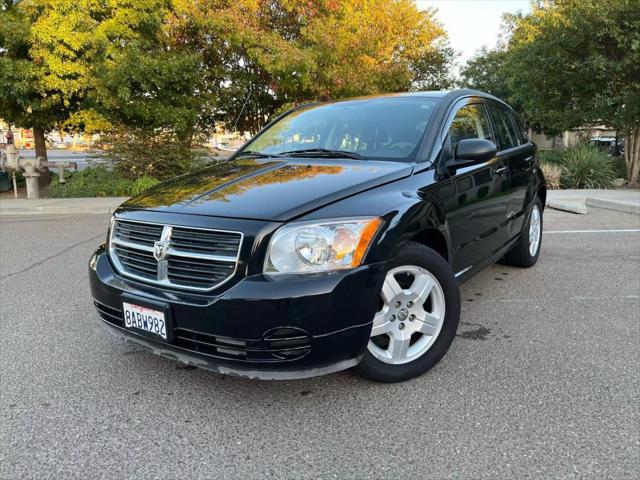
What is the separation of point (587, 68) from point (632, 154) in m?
3.32

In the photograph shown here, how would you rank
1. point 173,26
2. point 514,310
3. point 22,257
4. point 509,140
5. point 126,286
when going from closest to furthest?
point 126,286, point 514,310, point 509,140, point 22,257, point 173,26

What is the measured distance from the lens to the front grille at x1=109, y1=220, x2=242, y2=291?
2.44m

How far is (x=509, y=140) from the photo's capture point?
4.65 metres

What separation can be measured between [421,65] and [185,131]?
15.7 meters

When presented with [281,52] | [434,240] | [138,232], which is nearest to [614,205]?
[281,52]

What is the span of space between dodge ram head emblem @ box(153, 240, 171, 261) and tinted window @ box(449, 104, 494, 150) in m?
1.97

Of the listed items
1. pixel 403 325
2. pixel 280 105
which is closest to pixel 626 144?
pixel 280 105

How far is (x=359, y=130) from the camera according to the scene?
12.1 ft

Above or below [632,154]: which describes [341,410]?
below

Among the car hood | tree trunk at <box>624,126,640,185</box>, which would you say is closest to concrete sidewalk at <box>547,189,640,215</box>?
tree trunk at <box>624,126,640,185</box>

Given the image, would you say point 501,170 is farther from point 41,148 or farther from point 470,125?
point 41,148

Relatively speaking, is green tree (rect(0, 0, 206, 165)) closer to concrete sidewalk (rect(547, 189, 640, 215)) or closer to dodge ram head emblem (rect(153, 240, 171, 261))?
concrete sidewalk (rect(547, 189, 640, 215))

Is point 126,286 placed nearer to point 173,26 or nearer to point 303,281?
point 303,281

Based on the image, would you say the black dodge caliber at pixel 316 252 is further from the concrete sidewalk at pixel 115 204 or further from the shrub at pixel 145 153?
the shrub at pixel 145 153
